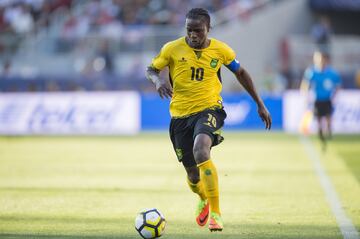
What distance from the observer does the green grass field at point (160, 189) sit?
9.13 m

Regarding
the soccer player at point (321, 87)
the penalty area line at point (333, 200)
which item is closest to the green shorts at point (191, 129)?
the penalty area line at point (333, 200)

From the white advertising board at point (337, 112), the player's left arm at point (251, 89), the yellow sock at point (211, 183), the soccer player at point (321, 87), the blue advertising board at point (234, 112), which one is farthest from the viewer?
the blue advertising board at point (234, 112)

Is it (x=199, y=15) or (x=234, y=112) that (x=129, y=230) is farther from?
(x=234, y=112)

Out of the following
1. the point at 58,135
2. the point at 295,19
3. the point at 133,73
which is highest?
the point at 295,19

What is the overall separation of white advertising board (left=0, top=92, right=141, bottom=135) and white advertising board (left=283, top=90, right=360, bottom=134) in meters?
Result: 5.16

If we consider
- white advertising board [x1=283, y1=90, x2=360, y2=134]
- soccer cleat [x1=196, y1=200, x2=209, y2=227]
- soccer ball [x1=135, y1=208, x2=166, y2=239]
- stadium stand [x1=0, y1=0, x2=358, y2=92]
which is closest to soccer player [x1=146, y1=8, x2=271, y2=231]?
soccer cleat [x1=196, y1=200, x2=209, y2=227]

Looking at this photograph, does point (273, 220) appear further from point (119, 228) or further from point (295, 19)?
point (295, 19)

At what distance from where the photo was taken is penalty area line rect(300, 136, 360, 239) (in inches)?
343

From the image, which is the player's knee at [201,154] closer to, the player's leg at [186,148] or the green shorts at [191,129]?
the green shorts at [191,129]

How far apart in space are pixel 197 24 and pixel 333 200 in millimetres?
4051

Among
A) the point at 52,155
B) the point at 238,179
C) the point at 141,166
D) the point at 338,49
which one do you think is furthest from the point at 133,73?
the point at 238,179

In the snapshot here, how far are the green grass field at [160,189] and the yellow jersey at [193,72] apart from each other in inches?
53.6

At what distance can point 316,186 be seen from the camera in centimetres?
1341

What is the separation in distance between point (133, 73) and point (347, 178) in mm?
15907
